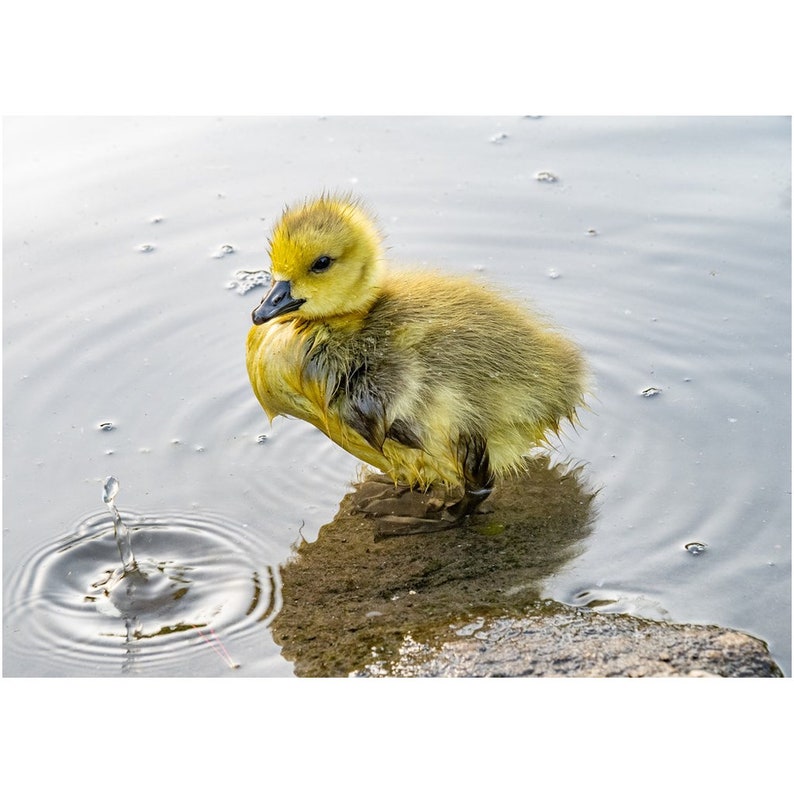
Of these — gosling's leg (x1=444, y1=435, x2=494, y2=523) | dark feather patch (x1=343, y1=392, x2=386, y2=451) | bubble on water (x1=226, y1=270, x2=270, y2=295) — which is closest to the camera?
dark feather patch (x1=343, y1=392, x2=386, y2=451)

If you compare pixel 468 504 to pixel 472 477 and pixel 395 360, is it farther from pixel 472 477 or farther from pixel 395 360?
pixel 395 360

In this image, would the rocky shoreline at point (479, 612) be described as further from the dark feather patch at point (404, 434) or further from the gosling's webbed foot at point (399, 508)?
the dark feather patch at point (404, 434)

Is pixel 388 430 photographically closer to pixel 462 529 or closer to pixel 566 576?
pixel 462 529

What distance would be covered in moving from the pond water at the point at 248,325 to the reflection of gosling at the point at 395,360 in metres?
0.41

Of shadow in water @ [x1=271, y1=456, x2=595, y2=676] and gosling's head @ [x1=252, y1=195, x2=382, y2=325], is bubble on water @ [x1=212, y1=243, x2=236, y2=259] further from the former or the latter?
shadow in water @ [x1=271, y1=456, x2=595, y2=676]

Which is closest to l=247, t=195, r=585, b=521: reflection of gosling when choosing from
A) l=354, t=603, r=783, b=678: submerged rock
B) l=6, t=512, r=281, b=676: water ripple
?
l=6, t=512, r=281, b=676: water ripple

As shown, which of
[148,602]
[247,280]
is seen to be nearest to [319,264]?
[148,602]

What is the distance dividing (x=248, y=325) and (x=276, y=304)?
4.47 feet

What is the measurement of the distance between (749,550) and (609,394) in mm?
1094

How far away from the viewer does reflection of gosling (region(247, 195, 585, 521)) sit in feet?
13.7

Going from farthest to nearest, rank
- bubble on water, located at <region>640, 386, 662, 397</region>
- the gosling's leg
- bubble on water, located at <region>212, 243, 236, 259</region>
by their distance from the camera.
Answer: bubble on water, located at <region>212, 243, 236, 259</region>, bubble on water, located at <region>640, 386, 662, 397</region>, the gosling's leg

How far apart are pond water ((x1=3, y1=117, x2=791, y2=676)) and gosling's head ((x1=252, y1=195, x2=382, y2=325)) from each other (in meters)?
0.79

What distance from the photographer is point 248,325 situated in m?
5.54

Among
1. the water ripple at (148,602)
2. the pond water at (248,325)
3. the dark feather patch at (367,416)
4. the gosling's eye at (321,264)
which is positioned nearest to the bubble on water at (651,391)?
the pond water at (248,325)
